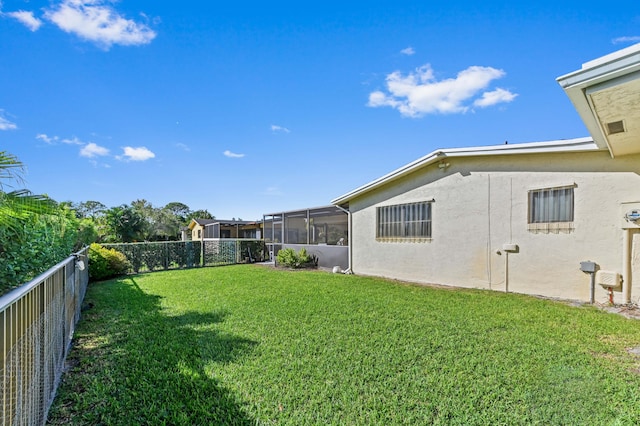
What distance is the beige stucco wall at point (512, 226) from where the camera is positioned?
7.27 metres

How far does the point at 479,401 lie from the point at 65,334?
17.5ft

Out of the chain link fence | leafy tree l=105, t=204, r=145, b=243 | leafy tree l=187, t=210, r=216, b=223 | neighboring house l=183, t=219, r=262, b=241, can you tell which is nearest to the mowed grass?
the chain link fence

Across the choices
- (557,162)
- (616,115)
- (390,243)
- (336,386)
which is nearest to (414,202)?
(390,243)

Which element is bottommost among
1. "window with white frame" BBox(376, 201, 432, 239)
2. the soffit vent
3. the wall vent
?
the wall vent

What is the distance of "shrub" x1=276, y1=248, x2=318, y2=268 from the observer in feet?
51.3

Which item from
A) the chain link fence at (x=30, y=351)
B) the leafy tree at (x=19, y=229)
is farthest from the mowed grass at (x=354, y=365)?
the leafy tree at (x=19, y=229)

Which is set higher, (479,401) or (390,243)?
(390,243)

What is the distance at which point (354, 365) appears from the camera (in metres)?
3.98

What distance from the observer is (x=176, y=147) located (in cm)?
1939

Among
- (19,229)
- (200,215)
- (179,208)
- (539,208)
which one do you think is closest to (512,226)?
(539,208)

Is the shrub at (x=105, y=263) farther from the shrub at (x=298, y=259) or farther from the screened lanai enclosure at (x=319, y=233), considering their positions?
the screened lanai enclosure at (x=319, y=233)

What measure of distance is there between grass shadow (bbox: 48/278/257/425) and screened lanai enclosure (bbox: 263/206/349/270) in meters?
8.74

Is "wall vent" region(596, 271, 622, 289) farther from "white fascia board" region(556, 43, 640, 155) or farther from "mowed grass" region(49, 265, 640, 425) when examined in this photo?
"white fascia board" region(556, 43, 640, 155)

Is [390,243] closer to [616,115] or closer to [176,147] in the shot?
[616,115]
